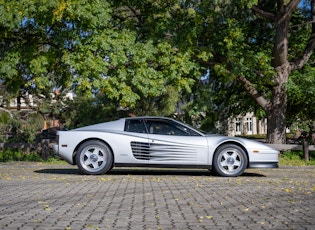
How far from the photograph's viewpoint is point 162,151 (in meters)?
12.3

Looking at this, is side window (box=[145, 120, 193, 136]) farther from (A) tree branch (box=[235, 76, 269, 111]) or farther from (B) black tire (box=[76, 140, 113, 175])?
(A) tree branch (box=[235, 76, 269, 111])

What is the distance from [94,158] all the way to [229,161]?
3.07m

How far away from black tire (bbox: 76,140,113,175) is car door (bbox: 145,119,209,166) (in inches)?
39.4

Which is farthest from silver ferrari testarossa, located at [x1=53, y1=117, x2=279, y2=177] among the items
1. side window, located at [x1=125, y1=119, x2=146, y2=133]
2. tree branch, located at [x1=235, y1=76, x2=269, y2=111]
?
tree branch, located at [x1=235, y1=76, x2=269, y2=111]

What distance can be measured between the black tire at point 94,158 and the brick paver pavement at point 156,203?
96cm

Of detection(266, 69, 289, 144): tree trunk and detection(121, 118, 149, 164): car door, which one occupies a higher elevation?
detection(266, 69, 289, 144): tree trunk

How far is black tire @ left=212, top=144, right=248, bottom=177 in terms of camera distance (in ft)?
40.0

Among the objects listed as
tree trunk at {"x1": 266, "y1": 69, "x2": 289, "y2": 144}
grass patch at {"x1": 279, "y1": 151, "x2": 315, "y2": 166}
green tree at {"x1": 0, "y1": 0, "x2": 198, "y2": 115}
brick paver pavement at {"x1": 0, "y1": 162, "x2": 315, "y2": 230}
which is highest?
green tree at {"x1": 0, "y1": 0, "x2": 198, "y2": 115}

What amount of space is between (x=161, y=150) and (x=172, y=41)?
8.01m

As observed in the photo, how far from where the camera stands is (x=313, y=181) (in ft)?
37.0

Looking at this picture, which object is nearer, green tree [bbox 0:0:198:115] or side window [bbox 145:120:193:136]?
side window [bbox 145:120:193:136]

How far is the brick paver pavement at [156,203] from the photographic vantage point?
613 cm

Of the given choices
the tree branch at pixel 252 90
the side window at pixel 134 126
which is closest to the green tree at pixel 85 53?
the tree branch at pixel 252 90

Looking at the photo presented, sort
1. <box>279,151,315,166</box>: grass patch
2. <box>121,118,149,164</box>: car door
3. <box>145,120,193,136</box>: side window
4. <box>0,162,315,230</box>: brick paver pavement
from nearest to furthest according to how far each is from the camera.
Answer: <box>0,162,315,230</box>: brick paver pavement, <box>121,118,149,164</box>: car door, <box>145,120,193,136</box>: side window, <box>279,151,315,166</box>: grass patch
